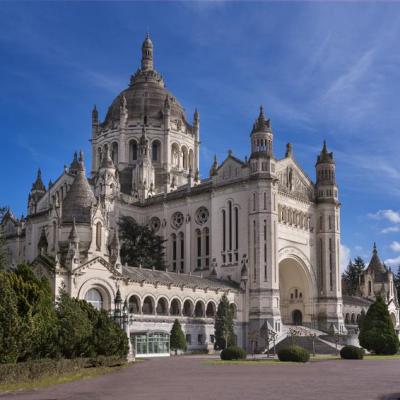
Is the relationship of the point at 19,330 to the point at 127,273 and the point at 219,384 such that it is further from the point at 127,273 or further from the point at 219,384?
the point at 127,273

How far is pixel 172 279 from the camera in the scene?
73062mm

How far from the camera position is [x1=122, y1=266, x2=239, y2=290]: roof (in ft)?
224

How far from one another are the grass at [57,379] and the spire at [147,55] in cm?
7888

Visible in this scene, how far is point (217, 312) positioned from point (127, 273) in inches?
450

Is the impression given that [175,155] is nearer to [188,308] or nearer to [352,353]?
[188,308]

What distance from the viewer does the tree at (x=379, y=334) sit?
64.7m

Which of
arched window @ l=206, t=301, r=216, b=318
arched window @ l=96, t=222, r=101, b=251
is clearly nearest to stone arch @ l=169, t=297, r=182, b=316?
arched window @ l=206, t=301, r=216, b=318

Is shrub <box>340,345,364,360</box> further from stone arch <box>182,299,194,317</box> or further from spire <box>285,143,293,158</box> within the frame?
spire <box>285,143,293,158</box>

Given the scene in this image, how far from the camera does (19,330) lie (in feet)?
108

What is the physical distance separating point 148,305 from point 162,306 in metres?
1.63

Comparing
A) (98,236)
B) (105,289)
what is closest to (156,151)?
(98,236)

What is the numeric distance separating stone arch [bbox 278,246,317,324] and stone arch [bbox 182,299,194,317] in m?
17.5

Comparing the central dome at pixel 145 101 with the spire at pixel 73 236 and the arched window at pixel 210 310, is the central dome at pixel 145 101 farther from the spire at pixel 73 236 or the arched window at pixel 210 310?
the spire at pixel 73 236

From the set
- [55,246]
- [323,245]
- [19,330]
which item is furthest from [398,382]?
[323,245]
